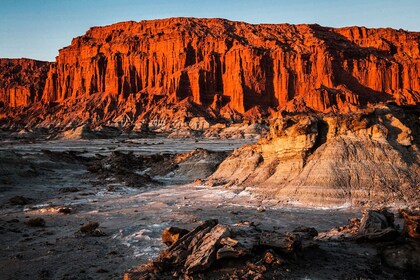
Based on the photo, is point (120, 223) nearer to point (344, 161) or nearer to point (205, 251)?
point (205, 251)

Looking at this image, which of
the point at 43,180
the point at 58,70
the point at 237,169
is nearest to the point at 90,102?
the point at 58,70

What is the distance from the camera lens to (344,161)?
60.4 ft

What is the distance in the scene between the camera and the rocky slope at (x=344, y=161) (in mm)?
16922

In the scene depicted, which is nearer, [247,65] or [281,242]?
[281,242]

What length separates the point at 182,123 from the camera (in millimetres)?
118938

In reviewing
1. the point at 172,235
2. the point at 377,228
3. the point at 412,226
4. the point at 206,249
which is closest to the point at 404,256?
the point at 412,226

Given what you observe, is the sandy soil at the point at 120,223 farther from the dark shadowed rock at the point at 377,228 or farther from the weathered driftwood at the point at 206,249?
the weathered driftwood at the point at 206,249

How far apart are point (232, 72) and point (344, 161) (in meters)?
127

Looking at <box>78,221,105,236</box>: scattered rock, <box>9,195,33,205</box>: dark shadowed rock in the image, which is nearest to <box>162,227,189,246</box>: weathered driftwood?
<box>78,221,105,236</box>: scattered rock

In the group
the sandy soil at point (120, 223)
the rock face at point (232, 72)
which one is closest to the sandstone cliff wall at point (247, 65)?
the rock face at point (232, 72)

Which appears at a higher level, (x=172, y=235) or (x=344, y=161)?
(x=344, y=161)

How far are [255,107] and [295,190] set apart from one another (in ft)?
381

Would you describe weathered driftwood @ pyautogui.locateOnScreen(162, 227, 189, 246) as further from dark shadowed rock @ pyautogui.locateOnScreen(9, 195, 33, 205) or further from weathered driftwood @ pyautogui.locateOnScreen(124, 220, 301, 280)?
dark shadowed rock @ pyautogui.locateOnScreen(9, 195, 33, 205)

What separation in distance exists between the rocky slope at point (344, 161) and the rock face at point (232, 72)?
10221cm
